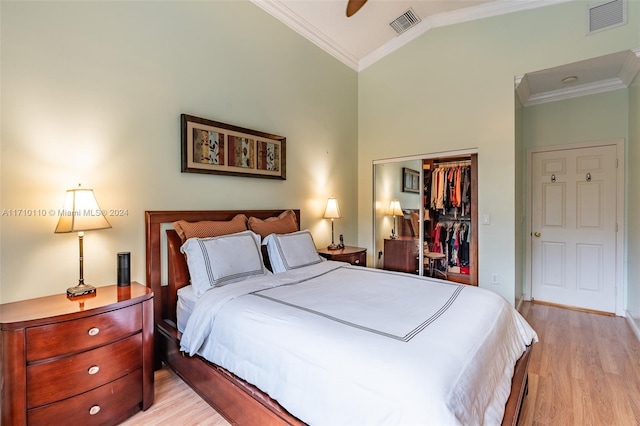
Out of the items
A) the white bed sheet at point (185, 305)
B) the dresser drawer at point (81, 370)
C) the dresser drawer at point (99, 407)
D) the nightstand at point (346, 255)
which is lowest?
the dresser drawer at point (99, 407)

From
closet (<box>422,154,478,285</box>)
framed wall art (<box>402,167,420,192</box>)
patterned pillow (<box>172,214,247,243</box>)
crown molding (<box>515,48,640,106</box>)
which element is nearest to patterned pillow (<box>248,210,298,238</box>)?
patterned pillow (<box>172,214,247,243</box>)

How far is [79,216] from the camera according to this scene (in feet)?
5.81

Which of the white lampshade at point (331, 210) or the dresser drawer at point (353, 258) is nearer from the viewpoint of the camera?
the dresser drawer at point (353, 258)

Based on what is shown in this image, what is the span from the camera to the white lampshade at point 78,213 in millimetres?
1762

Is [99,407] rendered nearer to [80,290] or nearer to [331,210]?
[80,290]

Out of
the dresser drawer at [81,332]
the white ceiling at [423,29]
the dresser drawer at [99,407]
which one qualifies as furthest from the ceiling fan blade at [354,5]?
the dresser drawer at [99,407]

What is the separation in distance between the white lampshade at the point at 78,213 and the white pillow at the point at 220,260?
0.60 metres

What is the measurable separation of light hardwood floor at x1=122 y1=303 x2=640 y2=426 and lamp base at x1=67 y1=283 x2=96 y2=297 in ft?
2.69

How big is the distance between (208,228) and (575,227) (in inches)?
175

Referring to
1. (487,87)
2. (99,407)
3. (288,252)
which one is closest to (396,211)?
(487,87)

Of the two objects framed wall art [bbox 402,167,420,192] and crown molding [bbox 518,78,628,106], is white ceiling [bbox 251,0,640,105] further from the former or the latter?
framed wall art [bbox 402,167,420,192]

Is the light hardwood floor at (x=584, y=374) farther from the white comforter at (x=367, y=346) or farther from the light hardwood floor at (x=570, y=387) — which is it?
the white comforter at (x=367, y=346)

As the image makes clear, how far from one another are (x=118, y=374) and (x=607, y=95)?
5.51 metres

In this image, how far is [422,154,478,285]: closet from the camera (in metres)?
3.55
